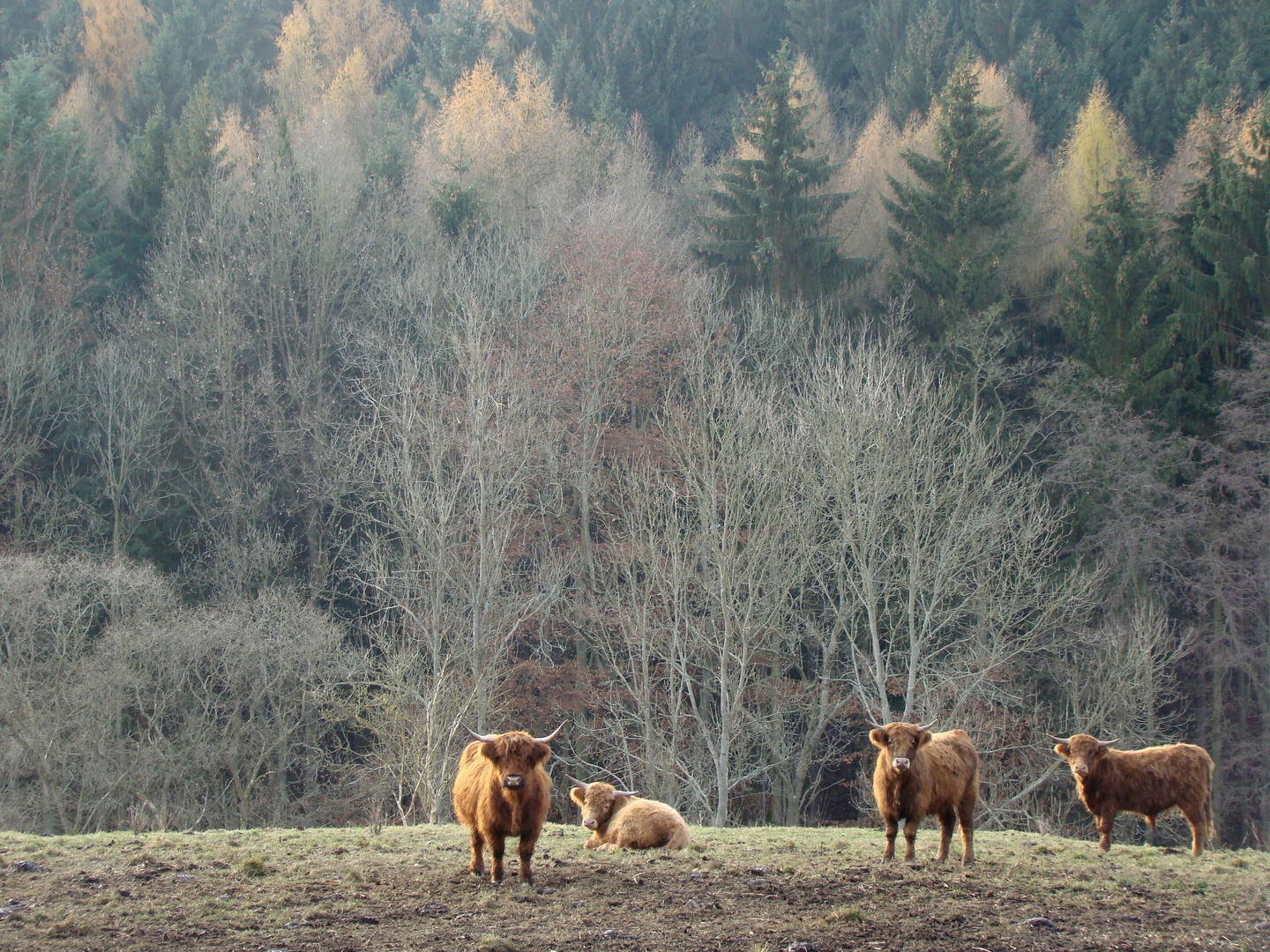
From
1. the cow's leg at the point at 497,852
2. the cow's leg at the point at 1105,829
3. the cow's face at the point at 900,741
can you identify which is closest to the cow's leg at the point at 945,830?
the cow's face at the point at 900,741

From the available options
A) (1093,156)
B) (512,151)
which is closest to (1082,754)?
(1093,156)

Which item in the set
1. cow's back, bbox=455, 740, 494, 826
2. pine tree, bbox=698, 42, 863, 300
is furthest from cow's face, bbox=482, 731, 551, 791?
pine tree, bbox=698, 42, 863, 300

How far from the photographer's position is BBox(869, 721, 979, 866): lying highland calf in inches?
339

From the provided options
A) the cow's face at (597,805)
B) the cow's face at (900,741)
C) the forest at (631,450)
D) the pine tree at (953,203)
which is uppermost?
the pine tree at (953,203)

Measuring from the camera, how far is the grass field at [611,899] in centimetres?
643

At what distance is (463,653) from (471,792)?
1553 centimetres

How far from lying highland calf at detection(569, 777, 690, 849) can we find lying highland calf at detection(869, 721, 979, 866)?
6.71 feet

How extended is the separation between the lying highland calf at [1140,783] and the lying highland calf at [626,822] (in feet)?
A: 12.0

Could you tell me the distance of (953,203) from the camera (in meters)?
32.7

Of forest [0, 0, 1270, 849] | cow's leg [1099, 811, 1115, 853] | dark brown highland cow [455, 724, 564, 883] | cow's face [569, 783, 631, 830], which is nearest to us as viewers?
dark brown highland cow [455, 724, 564, 883]

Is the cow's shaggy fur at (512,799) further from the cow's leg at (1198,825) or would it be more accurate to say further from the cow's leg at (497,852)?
the cow's leg at (1198,825)

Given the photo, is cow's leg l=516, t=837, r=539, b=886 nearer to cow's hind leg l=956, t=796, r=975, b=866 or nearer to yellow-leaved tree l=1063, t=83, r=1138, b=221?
cow's hind leg l=956, t=796, r=975, b=866

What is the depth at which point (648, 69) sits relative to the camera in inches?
2089

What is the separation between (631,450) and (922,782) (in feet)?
66.2
